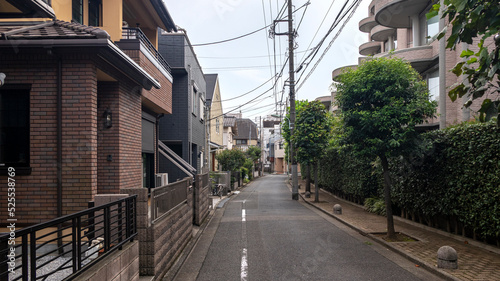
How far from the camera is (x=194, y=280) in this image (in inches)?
232

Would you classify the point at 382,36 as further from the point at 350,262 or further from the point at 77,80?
the point at 77,80

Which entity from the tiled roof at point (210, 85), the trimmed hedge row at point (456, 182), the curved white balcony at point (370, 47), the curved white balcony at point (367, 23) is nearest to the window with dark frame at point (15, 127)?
the trimmed hedge row at point (456, 182)

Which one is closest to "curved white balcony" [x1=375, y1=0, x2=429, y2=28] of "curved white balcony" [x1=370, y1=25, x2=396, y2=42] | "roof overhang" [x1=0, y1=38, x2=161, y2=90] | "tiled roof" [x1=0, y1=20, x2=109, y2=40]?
"curved white balcony" [x1=370, y1=25, x2=396, y2=42]

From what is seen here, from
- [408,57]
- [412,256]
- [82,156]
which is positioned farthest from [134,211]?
[408,57]

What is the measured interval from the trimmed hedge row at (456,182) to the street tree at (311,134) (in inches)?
299

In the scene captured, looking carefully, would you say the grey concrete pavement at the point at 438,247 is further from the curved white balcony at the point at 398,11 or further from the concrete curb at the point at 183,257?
the curved white balcony at the point at 398,11

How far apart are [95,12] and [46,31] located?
356 centimetres

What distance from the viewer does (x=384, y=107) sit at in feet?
27.9

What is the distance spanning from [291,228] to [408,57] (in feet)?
35.4

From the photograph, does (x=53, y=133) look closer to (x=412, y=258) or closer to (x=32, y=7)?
(x=32, y=7)

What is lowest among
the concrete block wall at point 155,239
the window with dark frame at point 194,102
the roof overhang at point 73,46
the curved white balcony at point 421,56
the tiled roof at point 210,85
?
the concrete block wall at point 155,239

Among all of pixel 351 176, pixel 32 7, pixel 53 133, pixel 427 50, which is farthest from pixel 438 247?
pixel 427 50

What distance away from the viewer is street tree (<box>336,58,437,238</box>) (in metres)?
8.45

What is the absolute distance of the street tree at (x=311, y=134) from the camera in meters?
19.4
